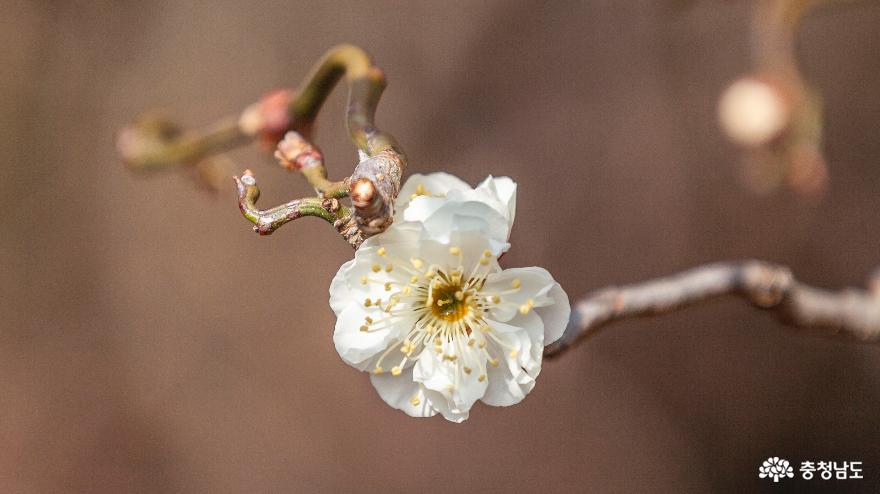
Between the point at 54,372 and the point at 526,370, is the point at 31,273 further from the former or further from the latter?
the point at 526,370

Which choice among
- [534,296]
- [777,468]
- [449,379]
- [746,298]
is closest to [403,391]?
[449,379]

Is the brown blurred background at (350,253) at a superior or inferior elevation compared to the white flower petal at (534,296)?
superior

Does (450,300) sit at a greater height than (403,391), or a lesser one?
greater

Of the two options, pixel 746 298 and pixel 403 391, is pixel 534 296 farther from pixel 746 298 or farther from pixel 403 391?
pixel 746 298

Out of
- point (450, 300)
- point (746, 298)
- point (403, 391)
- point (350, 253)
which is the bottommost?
point (403, 391)

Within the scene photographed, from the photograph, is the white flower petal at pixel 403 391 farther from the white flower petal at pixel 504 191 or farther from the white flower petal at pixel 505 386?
the white flower petal at pixel 504 191

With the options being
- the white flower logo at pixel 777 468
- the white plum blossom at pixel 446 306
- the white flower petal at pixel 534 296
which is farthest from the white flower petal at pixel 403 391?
the white flower logo at pixel 777 468
